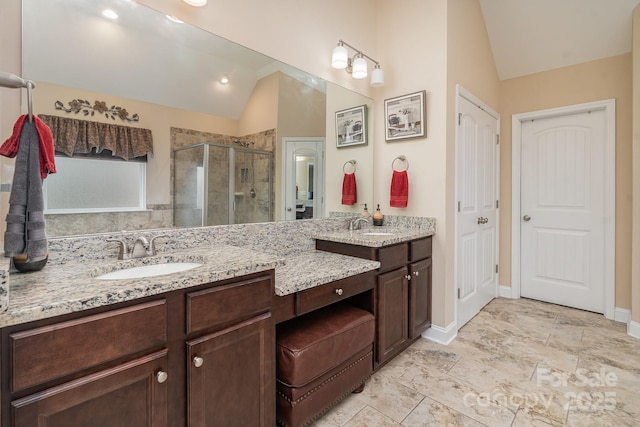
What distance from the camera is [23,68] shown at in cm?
123

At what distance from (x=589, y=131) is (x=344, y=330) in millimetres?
3280

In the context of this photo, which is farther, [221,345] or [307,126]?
[307,126]

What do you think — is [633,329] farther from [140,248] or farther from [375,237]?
[140,248]

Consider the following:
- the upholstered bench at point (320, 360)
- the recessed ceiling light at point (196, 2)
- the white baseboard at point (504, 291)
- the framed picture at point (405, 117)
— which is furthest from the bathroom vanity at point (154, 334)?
the white baseboard at point (504, 291)

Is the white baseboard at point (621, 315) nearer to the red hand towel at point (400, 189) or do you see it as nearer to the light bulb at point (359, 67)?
the red hand towel at point (400, 189)

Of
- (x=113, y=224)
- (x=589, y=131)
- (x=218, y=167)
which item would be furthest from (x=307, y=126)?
(x=589, y=131)

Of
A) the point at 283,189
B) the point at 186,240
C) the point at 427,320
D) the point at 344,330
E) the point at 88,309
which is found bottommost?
the point at 427,320

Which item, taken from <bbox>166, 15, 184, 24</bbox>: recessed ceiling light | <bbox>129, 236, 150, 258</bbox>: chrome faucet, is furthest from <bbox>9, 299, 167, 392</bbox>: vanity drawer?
<bbox>166, 15, 184, 24</bbox>: recessed ceiling light

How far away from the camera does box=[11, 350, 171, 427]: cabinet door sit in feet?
2.65

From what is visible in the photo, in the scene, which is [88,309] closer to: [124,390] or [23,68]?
[124,390]

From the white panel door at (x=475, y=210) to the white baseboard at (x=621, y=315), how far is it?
102 cm

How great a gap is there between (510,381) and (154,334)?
2.10 meters

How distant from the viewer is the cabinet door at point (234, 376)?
110cm

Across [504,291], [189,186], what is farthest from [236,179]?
[504,291]
